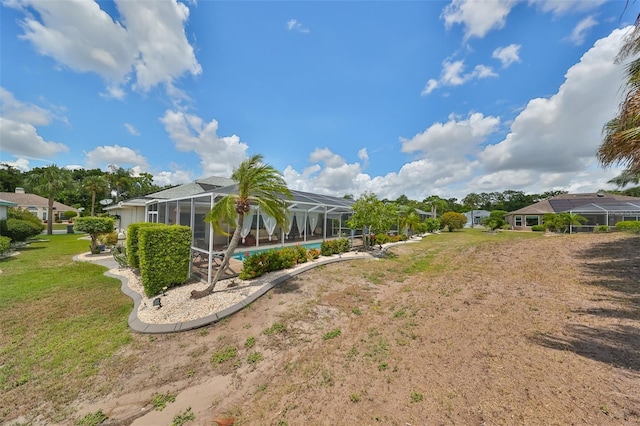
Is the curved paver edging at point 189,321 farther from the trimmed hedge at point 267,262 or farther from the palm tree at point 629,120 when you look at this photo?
the palm tree at point 629,120

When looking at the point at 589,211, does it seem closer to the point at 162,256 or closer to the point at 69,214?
the point at 162,256

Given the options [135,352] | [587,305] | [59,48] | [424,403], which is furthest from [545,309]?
[59,48]

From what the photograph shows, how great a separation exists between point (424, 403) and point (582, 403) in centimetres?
164

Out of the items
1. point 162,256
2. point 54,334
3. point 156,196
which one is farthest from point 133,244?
point 156,196

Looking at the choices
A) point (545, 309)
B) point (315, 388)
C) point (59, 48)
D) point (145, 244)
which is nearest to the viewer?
point (315, 388)

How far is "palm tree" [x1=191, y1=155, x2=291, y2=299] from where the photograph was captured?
648cm

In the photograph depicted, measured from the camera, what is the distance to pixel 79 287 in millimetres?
7461

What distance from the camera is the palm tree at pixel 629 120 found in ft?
13.9

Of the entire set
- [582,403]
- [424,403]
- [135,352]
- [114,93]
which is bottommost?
[135,352]

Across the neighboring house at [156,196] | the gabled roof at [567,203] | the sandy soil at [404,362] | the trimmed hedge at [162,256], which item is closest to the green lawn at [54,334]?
the sandy soil at [404,362]

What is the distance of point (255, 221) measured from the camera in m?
13.3

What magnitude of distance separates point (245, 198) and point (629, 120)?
8.73 meters

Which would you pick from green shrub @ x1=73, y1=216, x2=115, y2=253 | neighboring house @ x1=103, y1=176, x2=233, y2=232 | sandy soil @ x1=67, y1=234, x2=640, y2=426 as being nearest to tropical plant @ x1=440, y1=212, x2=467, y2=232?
sandy soil @ x1=67, y1=234, x2=640, y2=426

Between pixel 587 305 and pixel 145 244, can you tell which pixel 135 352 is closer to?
pixel 145 244
